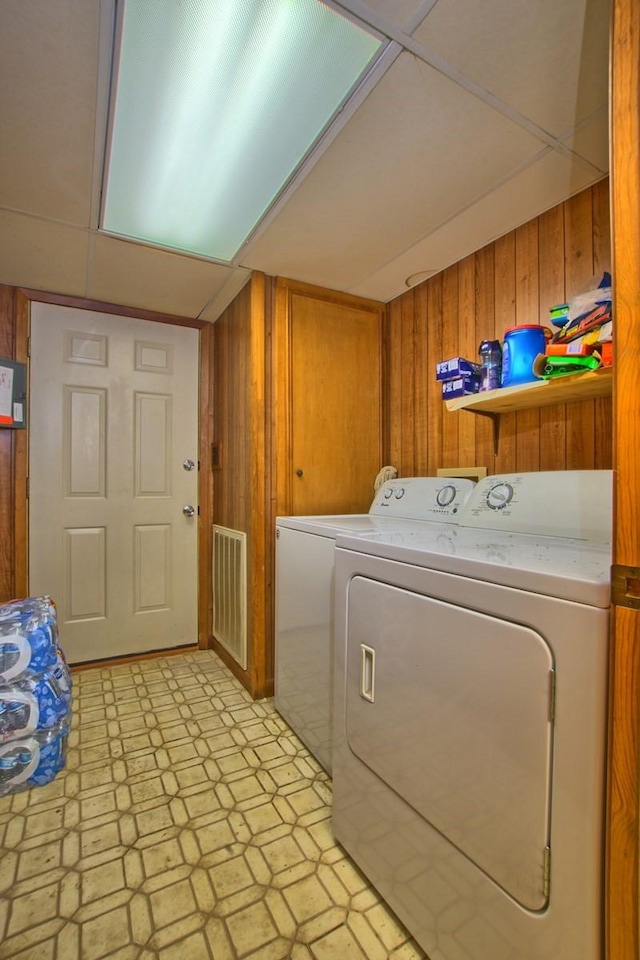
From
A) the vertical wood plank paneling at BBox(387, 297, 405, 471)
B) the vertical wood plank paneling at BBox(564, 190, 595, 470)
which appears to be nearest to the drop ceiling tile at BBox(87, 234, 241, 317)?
the vertical wood plank paneling at BBox(387, 297, 405, 471)

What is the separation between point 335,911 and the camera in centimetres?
111

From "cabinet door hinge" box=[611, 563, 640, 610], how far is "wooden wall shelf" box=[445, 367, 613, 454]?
2.47ft

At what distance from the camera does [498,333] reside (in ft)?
6.03

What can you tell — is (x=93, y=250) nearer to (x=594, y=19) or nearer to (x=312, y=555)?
(x=312, y=555)

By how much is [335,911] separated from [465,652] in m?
0.82

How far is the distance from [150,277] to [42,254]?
465 millimetres

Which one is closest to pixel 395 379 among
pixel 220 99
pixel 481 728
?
pixel 220 99

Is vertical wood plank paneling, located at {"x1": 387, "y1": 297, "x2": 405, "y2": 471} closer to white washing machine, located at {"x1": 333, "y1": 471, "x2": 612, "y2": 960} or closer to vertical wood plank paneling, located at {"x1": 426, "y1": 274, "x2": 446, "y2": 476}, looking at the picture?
vertical wood plank paneling, located at {"x1": 426, "y1": 274, "x2": 446, "y2": 476}

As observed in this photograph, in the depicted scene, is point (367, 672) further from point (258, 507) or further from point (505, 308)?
point (505, 308)

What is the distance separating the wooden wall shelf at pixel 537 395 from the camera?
1.33 metres

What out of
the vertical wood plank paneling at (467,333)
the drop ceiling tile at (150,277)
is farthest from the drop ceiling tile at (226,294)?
the vertical wood plank paneling at (467,333)

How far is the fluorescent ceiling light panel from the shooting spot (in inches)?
39.3

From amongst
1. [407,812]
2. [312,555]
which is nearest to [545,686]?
[407,812]

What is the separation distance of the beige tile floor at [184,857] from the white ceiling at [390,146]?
2.10 meters
